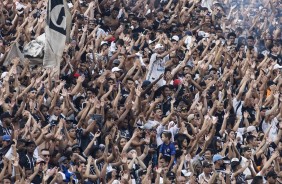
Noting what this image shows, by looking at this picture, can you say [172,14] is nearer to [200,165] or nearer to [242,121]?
[242,121]

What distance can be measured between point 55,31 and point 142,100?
6.34 feet

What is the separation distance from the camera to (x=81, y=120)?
20.4m

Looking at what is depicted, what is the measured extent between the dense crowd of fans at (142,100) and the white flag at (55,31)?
328 mm

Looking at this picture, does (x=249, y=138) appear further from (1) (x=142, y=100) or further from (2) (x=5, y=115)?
(2) (x=5, y=115)

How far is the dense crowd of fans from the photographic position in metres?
19.2

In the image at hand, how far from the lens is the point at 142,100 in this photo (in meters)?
21.8

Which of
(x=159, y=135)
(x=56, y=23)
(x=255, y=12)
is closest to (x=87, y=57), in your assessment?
(x=56, y=23)

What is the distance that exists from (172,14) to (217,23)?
1.01 metres

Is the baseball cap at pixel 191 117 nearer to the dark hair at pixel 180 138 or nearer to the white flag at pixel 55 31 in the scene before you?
the dark hair at pixel 180 138

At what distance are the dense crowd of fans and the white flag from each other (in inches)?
12.9

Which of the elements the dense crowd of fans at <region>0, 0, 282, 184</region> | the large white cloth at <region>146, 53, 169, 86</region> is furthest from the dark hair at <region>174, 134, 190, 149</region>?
the large white cloth at <region>146, 53, 169, 86</region>

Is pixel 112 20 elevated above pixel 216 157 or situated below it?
above

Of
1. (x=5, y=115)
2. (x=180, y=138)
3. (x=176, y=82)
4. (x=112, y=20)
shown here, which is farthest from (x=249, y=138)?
(x=112, y=20)

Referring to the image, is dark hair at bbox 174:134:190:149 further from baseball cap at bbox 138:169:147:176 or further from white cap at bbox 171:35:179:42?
white cap at bbox 171:35:179:42
